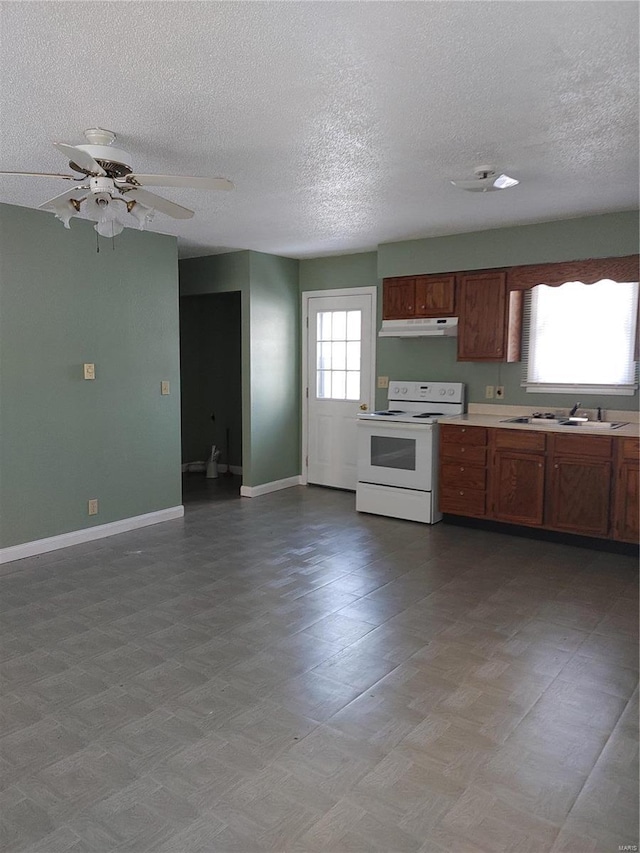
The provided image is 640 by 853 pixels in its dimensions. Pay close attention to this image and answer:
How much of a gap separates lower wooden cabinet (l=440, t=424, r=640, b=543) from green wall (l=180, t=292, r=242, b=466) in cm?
323

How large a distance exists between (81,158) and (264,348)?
3.95m

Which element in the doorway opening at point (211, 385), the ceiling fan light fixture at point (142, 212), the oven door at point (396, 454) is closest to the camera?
the ceiling fan light fixture at point (142, 212)

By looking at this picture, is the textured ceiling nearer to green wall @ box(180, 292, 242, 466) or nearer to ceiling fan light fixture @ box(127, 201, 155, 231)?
ceiling fan light fixture @ box(127, 201, 155, 231)

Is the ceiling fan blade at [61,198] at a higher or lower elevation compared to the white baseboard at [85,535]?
→ higher

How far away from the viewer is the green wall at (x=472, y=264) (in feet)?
15.5

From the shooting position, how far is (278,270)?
656 cm

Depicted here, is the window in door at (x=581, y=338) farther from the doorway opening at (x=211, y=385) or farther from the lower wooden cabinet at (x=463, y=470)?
the doorway opening at (x=211, y=385)

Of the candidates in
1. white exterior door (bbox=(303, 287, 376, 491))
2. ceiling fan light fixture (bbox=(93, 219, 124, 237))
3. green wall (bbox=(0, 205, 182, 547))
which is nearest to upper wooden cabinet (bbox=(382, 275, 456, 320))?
white exterior door (bbox=(303, 287, 376, 491))

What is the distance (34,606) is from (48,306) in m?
2.09

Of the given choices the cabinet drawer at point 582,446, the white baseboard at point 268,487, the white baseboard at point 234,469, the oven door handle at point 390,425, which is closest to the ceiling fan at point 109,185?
the oven door handle at point 390,425

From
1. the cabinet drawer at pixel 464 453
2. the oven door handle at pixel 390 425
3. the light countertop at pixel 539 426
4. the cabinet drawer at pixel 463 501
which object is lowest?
the cabinet drawer at pixel 463 501

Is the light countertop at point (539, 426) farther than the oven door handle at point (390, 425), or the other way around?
the oven door handle at point (390, 425)

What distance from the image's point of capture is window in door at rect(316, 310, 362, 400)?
657cm

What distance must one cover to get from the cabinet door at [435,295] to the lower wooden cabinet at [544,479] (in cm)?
103
